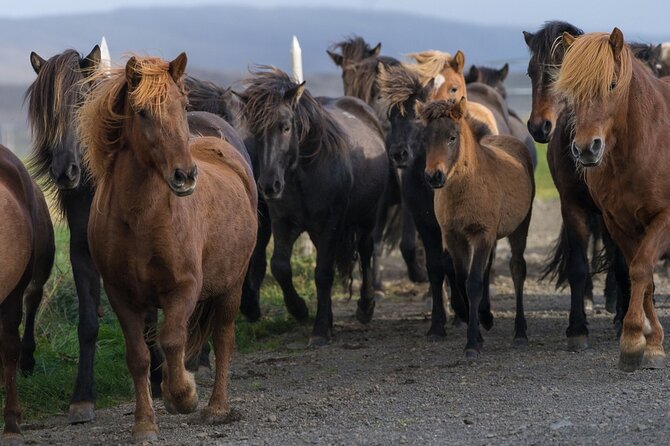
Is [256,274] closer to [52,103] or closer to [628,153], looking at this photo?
[52,103]

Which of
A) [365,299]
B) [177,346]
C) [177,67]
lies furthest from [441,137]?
[177,346]

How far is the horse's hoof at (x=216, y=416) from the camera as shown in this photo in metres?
6.64

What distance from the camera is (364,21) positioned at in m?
134

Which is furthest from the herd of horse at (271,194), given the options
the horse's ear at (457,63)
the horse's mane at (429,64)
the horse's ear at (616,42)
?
the horse's ear at (457,63)

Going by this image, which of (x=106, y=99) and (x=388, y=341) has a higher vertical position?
(x=106, y=99)

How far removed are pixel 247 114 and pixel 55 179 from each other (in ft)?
9.71

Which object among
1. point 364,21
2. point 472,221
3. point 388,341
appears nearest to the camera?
point 472,221

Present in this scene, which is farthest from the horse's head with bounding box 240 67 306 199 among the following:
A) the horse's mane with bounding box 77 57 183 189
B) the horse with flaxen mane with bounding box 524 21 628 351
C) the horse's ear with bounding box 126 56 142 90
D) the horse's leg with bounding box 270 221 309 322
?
→ the horse's ear with bounding box 126 56 142 90

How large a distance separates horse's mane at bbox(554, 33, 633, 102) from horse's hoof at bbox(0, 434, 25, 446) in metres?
3.82

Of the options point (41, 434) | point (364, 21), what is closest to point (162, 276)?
point (41, 434)

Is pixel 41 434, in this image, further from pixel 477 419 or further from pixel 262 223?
pixel 262 223

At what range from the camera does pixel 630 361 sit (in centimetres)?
689

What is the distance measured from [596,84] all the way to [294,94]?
3.55m

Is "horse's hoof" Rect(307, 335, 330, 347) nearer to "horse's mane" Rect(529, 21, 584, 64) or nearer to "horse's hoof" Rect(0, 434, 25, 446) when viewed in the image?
"horse's mane" Rect(529, 21, 584, 64)
